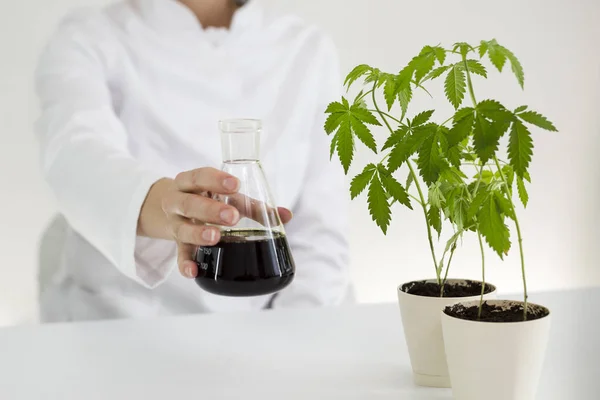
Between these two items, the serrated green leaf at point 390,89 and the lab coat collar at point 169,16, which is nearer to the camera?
the serrated green leaf at point 390,89

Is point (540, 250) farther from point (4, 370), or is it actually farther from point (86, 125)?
point (4, 370)

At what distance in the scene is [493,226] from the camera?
2.47ft

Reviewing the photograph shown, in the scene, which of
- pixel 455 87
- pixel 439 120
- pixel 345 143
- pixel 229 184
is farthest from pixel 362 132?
pixel 439 120

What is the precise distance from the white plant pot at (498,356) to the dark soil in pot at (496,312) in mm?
25

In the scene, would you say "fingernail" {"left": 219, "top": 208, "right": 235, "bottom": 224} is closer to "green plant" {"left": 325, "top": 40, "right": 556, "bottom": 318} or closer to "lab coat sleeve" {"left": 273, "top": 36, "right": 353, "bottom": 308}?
"green plant" {"left": 325, "top": 40, "right": 556, "bottom": 318}

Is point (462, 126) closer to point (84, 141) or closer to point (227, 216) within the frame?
point (227, 216)

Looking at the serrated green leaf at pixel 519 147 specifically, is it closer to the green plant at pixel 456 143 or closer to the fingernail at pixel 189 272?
the green plant at pixel 456 143

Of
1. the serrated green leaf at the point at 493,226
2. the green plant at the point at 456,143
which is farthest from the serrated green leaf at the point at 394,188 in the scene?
the serrated green leaf at the point at 493,226

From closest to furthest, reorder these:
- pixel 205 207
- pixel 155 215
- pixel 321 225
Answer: pixel 205 207
pixel 155 215
pixel 321 225

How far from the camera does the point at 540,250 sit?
2629 millimetres

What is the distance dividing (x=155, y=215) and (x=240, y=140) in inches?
19.3

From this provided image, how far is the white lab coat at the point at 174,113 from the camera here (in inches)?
80.4

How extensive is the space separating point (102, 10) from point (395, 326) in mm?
1383

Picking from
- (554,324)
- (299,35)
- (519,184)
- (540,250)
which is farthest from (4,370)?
(540,250)
